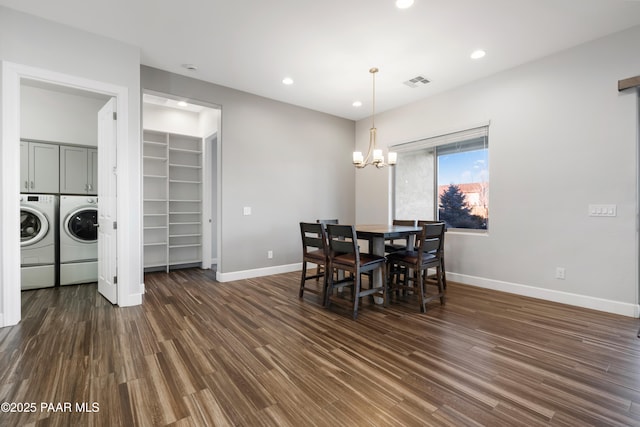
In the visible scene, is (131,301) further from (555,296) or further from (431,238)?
(555,296)

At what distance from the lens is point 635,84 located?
2832 millimetres

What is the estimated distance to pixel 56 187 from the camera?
4.05m

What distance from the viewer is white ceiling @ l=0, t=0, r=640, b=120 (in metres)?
2.61

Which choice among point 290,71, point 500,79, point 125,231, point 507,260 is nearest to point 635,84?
point 500,79

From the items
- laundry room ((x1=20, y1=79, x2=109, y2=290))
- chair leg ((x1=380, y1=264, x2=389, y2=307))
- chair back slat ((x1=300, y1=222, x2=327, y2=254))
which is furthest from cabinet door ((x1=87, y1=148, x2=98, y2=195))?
chair leg ((x1=380, y1=264, x2=389, y2=307))

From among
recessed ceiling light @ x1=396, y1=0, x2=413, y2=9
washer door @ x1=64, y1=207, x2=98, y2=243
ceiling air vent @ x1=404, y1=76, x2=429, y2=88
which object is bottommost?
washer door @ x1=64, y1=207, x2=98, y2=243

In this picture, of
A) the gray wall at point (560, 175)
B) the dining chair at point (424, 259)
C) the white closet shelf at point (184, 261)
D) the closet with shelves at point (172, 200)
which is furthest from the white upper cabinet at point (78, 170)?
→ the gray wall at point (560, 175)

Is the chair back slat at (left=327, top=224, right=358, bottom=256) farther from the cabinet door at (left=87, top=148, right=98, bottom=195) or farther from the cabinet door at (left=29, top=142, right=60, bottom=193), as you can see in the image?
the cabinet door at (left=29, top=142, right=60, bottom=193)

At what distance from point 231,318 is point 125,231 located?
1.58 m

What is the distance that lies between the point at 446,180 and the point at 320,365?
3.70 m

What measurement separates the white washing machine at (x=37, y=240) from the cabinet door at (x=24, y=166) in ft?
0.52

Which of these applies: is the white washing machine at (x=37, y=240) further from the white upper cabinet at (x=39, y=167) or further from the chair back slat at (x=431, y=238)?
the chair back slat at (x=431, y=238)

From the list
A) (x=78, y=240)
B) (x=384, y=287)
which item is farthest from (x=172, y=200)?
(x=384, y=287)

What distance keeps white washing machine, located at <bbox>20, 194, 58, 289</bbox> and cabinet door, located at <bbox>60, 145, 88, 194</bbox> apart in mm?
253
